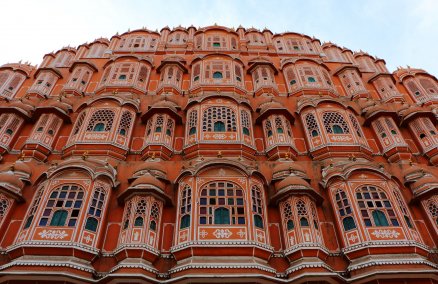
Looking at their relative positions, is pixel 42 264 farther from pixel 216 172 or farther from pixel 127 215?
pixel 216 172

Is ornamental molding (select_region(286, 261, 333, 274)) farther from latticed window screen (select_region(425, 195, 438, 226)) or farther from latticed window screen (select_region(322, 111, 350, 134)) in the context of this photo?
latticed window screen (select_region(322, 111, 350, 134))

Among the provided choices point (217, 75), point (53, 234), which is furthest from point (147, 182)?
point (217, 75)

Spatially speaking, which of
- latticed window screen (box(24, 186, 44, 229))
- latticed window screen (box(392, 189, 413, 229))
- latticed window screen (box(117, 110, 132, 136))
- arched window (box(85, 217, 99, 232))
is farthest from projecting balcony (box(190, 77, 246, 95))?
arched window (box(85, 217, 99, 232))

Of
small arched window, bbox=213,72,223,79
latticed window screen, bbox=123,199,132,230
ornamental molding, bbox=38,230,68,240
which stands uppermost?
small arched window, bbox=213,72,223,79

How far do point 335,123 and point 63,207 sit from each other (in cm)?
1412

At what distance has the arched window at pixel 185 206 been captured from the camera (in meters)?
14.5

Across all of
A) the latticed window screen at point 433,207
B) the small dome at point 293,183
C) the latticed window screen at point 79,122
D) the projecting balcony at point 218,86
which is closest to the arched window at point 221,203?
the small dome at point 293,183

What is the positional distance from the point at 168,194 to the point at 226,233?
11.9 feet

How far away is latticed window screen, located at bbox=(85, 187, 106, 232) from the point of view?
563 inches

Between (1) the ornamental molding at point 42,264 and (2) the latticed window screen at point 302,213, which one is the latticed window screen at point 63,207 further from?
(2) the latticed window screen at point 302,213

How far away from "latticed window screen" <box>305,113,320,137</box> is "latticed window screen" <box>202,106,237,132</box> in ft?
13.6

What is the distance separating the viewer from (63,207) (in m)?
14.4

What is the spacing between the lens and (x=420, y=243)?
13781 mm

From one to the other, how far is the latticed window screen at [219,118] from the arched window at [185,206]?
4557 millimetres
